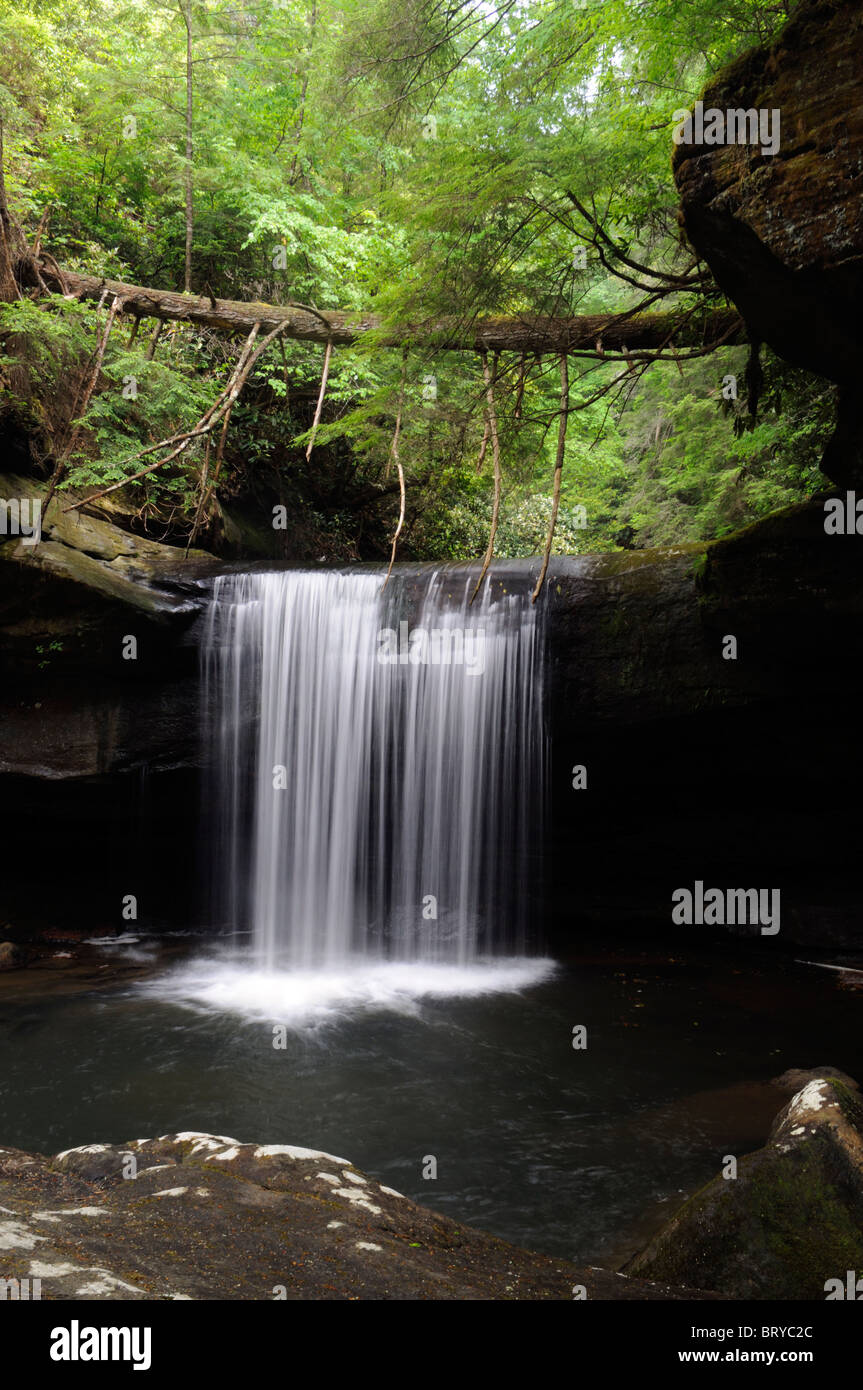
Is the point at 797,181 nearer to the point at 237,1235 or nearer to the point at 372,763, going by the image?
the point at 237,1235

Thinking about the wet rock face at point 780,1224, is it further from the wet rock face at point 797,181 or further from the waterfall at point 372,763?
the waterfall at point 372,763

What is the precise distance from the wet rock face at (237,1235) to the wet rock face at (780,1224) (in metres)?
0.32

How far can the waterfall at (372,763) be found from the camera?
10055 mm

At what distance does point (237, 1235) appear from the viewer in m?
3.19

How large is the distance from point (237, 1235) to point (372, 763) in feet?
24.0

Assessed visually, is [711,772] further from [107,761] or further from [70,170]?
[70,170]

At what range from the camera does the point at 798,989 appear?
9.27 m

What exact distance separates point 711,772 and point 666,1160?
528 centimetres

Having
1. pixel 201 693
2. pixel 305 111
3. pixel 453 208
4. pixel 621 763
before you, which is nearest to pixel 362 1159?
pixel 621 763
